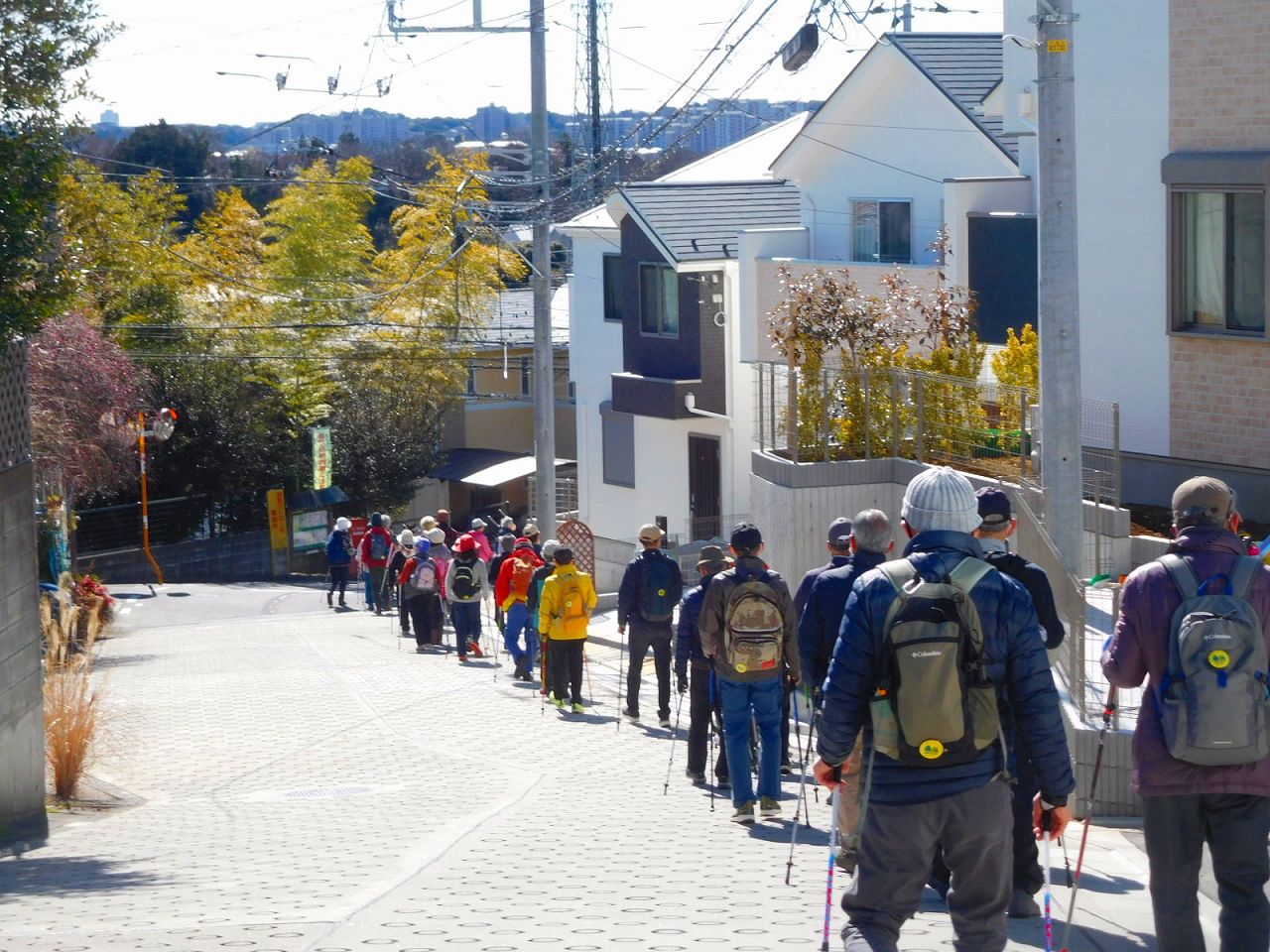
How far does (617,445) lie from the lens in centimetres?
3359

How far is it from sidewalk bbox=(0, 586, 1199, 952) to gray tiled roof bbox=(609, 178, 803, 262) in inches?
548

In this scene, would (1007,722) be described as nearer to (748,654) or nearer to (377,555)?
(748,654)

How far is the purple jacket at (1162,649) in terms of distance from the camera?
549 centimetres

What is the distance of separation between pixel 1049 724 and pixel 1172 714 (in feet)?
2.40

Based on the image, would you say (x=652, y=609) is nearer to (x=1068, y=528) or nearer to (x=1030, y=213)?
(x=1068, y=528)

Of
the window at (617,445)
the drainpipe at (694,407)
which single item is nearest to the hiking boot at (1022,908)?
the drainpipe at (694,407)

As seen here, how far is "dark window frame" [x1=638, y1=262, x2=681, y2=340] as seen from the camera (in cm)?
3069

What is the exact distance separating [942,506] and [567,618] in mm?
10679

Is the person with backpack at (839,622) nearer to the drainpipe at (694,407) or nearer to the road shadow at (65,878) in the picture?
the road shadow at (65,878)

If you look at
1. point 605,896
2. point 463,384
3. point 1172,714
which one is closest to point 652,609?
point 605,896

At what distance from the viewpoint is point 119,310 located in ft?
141

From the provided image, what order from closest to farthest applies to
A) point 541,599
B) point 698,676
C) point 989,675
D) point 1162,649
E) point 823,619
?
1. point 989,675
2. point 1162,649
3. point 823,619
4. point 698,676
5. point 541,599

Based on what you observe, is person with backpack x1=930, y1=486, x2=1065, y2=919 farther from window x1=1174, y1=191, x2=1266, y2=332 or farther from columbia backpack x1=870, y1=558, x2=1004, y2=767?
window x1=1174, y1=191, x2=1266, y2=332

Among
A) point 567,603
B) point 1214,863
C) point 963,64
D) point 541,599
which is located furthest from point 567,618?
point 963,64
